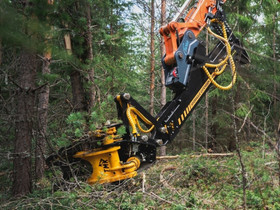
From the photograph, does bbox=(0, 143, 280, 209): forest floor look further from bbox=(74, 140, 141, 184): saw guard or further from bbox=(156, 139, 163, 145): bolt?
bbox=(156, 139, 163, 145): bolt

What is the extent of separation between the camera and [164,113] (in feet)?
18.5

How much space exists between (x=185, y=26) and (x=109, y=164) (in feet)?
10.3

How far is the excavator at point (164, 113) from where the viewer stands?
494 centimetres

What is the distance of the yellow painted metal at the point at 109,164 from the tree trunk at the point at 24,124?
38.4 inches

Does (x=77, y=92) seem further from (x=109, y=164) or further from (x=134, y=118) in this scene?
(x=109, y=164)

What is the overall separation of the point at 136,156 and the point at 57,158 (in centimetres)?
141

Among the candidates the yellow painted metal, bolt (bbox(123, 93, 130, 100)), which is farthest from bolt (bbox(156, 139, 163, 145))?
bolt (bbox(123, 93, 130, 100))

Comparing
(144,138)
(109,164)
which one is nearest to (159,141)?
(144,138)

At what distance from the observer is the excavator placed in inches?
194

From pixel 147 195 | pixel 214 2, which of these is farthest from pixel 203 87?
pixel 147 195

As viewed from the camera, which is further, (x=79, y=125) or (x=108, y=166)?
(x=108, y=166)

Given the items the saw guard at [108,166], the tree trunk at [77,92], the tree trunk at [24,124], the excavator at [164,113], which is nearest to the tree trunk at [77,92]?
the tree trunk at [77,92]

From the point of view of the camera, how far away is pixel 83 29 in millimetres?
5816

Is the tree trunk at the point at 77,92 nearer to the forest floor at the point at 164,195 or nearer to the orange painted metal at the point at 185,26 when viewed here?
the forest floor at the point at 164,195
